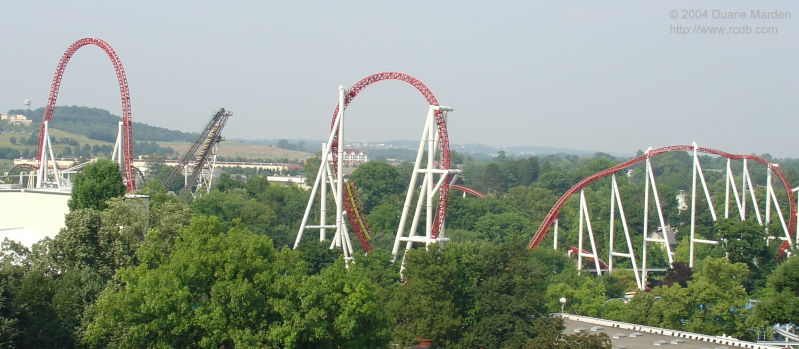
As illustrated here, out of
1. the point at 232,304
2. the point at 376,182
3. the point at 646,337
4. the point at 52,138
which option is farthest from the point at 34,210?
the point at 52,138

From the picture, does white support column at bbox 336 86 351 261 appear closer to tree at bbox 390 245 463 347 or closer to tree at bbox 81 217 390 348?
tree at bbox 390 245 463 347

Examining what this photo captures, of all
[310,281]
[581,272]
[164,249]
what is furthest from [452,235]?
[310,281]

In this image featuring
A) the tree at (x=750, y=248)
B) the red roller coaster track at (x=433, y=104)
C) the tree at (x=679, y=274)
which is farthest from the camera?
the tree at (x=750, y=248)

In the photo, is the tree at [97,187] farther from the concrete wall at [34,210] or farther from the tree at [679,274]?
the tree at [679,274]

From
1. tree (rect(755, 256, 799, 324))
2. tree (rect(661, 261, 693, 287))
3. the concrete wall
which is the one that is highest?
the concrete wall

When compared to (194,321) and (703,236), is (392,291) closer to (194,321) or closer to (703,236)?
(194,321)

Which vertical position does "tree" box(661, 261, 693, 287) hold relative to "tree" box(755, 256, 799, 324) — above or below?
below

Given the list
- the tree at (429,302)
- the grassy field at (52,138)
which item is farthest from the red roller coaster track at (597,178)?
the grassy field at (52,138)

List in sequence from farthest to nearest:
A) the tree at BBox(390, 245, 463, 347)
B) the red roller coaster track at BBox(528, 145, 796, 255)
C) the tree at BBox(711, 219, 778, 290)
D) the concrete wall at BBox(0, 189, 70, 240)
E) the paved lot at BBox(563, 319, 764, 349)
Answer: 1. the red roller coaster track at BBox(528, 145, 796, 255)
2. the tree at BBox(711, 219, 778, 290)
3. the concrete wall at BBox(0, 189, 70, 240)
4. the paved lot at BBox(563, 319, 764, 349)
5. the tree at BBox(390, 245, 463, 347)

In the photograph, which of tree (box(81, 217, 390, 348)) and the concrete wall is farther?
the concrete wall

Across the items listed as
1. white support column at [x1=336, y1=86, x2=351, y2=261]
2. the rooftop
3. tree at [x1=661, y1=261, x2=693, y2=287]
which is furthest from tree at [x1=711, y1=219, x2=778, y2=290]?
white support column at [x1=336, y1=86, x2=351, y2=261]
